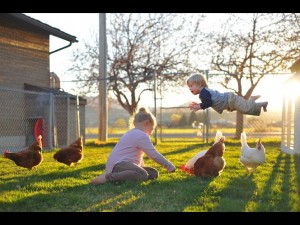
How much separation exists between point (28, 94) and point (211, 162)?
10876 millimetres

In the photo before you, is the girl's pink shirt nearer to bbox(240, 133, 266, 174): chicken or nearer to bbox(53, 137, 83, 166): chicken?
bbox(240, 133, 266, 174): chicken

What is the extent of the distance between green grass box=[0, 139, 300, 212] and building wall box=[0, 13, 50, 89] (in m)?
8.40

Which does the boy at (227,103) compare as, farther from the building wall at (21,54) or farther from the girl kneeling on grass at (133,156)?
the building wall at (21,54)

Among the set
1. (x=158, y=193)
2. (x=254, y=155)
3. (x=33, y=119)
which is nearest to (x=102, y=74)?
(x=33, y=119)

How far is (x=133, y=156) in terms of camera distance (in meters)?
6.32

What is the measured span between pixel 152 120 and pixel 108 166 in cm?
95

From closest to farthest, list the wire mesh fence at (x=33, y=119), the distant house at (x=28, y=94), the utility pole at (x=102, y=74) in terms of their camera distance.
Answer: the wire mesh fence at (x=33, y=119) → the distant house at (x=28, y=94) → the utility pole at (x=102, y=74)

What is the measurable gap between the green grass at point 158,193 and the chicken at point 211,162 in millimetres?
145

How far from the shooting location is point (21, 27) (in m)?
15.9

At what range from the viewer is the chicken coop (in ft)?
38.4

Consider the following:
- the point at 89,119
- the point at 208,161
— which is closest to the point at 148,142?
the point at 208,161

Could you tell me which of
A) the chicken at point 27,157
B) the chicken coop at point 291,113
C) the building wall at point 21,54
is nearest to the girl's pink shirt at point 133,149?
the chicken at point 27,157

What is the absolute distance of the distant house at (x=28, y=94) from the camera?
1489 cm

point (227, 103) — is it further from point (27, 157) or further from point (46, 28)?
point (46, 28)
